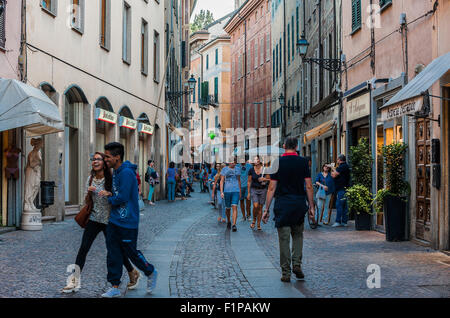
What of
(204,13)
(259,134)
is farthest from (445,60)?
(204,13)

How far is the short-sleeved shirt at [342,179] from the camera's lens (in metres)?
16.8

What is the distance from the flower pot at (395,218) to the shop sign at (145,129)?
1479 cm

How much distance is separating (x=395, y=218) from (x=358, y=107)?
17.0ft

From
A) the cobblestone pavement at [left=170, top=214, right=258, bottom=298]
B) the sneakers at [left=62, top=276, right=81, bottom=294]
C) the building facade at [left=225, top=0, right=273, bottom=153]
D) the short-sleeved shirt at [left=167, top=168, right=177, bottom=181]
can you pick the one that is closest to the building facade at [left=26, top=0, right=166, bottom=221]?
the short-sleeved shirt at [left=167, top=168, right=177, bottom=181]

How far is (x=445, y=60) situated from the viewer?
10500 mm

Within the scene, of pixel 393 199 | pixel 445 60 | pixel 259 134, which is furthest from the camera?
pixel 259 134

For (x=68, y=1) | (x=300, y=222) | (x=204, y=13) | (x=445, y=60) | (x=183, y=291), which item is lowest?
(x=183, y=291)

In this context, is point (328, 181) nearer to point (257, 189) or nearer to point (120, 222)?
point (257, 189)

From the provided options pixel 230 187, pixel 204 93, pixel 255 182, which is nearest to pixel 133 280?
pixel 230 187

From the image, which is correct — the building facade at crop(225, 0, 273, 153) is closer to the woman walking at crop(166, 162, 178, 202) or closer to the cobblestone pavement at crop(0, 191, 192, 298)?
the woman walking at crop(166, 162, 178, 202)

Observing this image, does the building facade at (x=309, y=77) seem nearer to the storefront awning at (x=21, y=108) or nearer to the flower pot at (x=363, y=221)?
the flower pot at (x=363, y=221)

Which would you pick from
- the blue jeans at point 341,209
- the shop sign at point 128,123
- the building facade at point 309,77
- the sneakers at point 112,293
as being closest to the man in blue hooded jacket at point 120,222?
the sneakers at point 112,293
